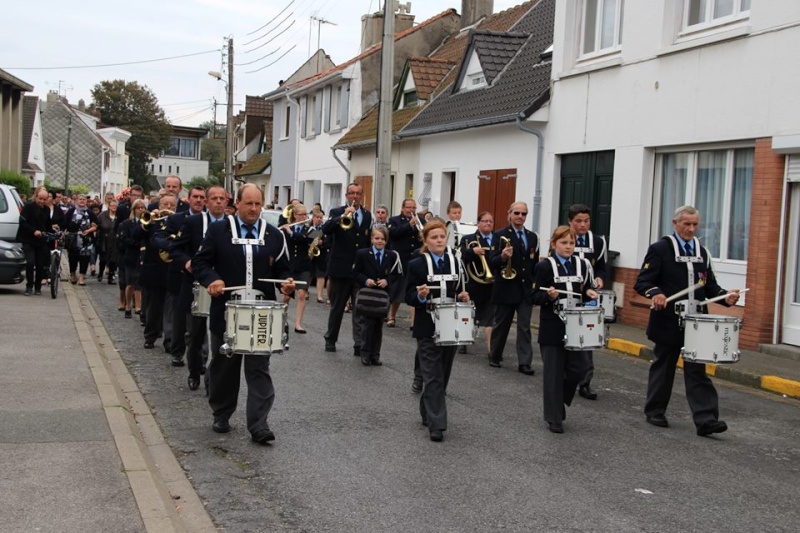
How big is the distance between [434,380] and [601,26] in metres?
12.1

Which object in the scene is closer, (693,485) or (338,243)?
(693,485)

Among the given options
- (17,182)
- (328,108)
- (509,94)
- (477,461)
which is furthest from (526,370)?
(17,182)

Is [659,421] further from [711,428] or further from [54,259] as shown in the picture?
[54,259]

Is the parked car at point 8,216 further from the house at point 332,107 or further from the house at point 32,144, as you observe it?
the house at point 32,144

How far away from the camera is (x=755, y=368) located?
39.5 feet

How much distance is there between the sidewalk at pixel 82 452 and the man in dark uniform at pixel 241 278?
646mm

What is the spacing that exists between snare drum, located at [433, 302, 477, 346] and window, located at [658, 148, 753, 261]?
7750 millimetres

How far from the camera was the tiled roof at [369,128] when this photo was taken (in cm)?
2869

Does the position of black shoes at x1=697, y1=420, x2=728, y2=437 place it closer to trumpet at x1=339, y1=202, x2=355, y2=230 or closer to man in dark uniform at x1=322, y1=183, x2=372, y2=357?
man in dark uniform at x1=322, y1=183, x2=372, y2=357

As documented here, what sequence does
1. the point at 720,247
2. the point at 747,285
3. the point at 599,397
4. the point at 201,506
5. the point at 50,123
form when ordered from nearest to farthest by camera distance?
the point at 201,506 < the point at 599,397 < the point at 747,285 < the point at 720,247 < the point at 50,123

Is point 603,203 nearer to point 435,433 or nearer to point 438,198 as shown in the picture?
point 438,198

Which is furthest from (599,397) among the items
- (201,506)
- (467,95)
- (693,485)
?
(467,95)

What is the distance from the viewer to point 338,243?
13.0 metres

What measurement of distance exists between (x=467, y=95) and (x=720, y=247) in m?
10.7
